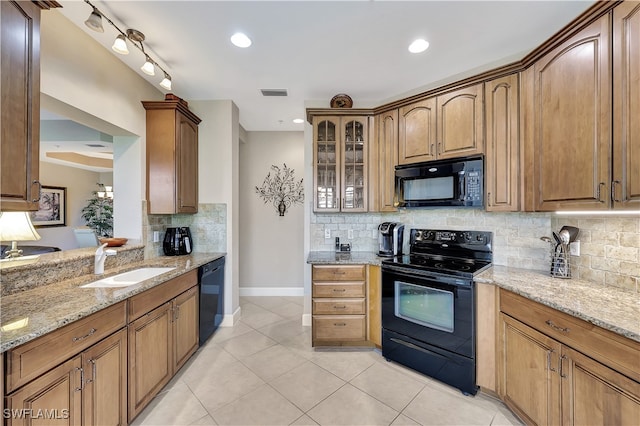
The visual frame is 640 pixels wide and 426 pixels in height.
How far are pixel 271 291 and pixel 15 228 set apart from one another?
10.1ft

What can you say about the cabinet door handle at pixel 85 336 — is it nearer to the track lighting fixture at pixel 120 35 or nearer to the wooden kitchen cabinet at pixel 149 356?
the wooden kitchen cabinet at pixel 149 356

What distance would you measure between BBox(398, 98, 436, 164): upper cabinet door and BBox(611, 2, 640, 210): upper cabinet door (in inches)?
46.7

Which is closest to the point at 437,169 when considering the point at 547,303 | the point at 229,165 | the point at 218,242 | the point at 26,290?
the point at 547,303

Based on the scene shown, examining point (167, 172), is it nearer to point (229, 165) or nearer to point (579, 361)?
point (229, 165)

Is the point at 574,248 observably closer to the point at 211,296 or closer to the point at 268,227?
the point at 211,296

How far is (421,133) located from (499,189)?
0.87m

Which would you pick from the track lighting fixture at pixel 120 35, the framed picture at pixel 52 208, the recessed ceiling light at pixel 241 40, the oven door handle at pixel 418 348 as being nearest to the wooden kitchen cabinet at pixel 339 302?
the oven door handle at pixel 418 348

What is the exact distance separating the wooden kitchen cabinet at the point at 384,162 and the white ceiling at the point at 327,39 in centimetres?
42

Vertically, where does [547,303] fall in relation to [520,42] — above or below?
below

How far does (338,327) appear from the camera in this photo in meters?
2.59

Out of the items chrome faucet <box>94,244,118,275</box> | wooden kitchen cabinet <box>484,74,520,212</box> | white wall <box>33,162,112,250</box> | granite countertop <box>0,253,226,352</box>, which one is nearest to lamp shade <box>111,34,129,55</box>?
chrome faucet <box>94,244,118,275</box>

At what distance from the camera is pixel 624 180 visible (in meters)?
1.35

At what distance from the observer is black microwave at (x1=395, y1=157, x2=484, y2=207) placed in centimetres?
221

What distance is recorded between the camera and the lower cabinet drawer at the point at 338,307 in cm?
258
